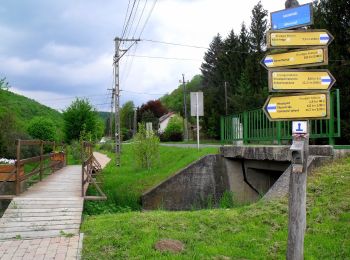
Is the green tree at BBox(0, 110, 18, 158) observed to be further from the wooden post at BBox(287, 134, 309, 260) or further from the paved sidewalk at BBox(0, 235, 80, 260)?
the wooden post at BBox(287, 134, 309, 260)

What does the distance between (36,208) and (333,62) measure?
78.3 ft

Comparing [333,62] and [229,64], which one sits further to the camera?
[229,64]

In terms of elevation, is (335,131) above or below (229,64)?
below

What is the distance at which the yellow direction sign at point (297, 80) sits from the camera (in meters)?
5.38

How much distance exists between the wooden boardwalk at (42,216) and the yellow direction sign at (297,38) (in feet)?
15.2

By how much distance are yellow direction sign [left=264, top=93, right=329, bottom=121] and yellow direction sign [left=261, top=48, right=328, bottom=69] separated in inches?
15.1

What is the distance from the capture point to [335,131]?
995 centimetres

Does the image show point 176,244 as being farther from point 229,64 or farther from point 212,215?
point 229,64

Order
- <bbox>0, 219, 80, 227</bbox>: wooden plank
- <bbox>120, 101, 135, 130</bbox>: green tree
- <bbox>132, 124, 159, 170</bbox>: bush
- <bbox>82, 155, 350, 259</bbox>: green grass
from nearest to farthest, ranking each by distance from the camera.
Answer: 1. <bbox>82, 155, 350, 259</bbox>: green grass
2. <bbox>0, 219, 80, 227</bbox>: wooden plank
3. <bbox>132, 124, 159, 170</bbox>: bush
4. <bbox>120, 101, 135, 130</bbox>: green tree

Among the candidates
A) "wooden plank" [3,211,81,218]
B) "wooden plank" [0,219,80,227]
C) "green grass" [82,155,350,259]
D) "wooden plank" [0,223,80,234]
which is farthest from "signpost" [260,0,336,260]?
"wooden plank" [3,211,81,218]

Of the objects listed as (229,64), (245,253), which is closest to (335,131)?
(245,253)

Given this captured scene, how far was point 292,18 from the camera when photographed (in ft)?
18.1

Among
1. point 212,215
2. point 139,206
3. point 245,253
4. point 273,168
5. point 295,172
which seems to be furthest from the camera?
point 139,206

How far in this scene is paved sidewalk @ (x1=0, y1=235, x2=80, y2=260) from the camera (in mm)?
6552
